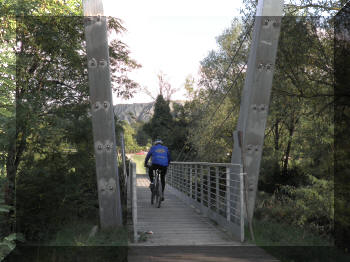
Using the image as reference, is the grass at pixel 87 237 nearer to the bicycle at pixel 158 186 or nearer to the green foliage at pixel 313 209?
the bicycle at pixel 158 186

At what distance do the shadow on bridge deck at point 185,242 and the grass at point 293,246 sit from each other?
263 mm

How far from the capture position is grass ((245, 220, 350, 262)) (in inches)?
226

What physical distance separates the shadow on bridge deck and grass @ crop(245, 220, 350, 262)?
26 cm

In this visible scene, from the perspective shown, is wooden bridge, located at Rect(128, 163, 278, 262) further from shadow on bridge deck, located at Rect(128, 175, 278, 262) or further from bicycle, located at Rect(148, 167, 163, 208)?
bicycle, located at Rect(148, 167, 163, 208)

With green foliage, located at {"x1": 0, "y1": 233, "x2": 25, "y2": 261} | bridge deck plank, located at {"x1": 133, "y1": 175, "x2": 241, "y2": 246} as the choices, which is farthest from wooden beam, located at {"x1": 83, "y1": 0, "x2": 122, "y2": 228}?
green foliage, located at {"x1": 0, "y1": 233, "x2": 25, "y2": 261}

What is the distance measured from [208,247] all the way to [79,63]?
6847 millimetres

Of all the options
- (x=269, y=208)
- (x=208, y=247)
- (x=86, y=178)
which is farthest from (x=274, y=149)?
(x=208, y=247)

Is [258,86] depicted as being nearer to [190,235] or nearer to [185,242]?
[190,235]

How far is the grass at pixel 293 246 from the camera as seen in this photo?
575 cm

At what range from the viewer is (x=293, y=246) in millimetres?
6164

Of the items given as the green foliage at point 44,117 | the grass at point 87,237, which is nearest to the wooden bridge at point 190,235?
the grass at point 87,237

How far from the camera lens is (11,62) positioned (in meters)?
9.47

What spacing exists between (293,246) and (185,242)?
5.43 feet

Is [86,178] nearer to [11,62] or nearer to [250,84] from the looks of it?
[11,62]
